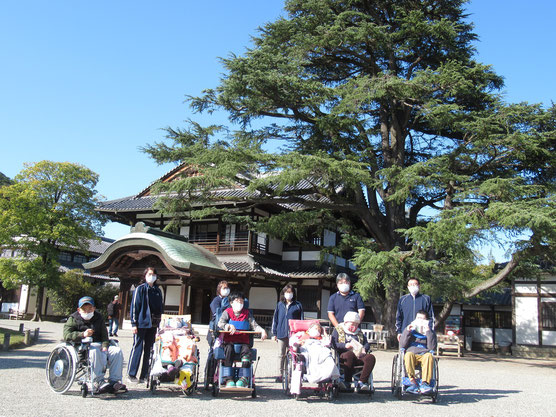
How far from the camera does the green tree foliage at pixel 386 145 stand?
13703 mm

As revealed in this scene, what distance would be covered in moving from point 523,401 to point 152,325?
551 centimetres

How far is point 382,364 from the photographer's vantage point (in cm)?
1181

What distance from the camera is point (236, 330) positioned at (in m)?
6.35

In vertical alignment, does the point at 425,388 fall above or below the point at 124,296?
below

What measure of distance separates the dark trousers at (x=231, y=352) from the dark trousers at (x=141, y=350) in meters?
1.24

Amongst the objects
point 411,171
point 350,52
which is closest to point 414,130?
point 350,52

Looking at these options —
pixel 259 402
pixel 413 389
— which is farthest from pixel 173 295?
pixel 413 389

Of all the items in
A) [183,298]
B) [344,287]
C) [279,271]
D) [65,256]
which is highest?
[65,256]

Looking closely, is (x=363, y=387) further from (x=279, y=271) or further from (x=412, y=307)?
(x=279, y=271)

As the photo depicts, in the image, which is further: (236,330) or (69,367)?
(236,330)

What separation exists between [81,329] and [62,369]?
0.51 metres

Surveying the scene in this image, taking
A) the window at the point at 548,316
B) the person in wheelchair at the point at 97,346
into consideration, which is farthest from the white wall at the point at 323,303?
the person in wheelchair at the point at 97,346

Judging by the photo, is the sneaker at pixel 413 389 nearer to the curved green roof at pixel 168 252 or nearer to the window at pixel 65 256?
the curved green roof at pixel 168 252

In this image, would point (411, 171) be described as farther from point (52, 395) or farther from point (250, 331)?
point (52, 395)
